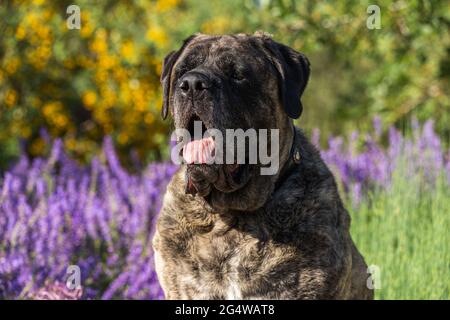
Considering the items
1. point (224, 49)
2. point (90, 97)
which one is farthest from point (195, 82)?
point (90, 97)

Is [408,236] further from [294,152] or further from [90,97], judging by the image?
[90,97]

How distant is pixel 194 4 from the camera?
1082 cm

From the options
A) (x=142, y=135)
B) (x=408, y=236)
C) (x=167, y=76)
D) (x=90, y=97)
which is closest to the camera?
(x=167, y=76)

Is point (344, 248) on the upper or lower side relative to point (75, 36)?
lower

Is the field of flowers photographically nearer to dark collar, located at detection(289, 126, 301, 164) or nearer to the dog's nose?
dark collar, located at detection(289, 126, 301, 164)

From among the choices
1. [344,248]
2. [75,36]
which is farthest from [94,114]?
[344,248]

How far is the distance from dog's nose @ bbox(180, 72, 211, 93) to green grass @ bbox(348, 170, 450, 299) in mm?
1746

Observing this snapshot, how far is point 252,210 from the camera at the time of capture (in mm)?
3938

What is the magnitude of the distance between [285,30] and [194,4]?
3.80 metres

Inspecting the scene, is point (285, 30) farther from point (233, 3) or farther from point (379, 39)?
point (233, 3)

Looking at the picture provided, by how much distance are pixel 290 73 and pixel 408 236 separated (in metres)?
1.63

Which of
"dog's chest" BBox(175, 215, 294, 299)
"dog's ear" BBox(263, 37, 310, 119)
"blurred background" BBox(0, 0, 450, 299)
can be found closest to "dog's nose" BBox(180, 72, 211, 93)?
"dog's ear" BBox(263, 37, 310, 119)

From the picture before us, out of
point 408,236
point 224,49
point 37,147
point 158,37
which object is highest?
point 158,37

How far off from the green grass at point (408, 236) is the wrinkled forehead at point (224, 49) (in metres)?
1.54
